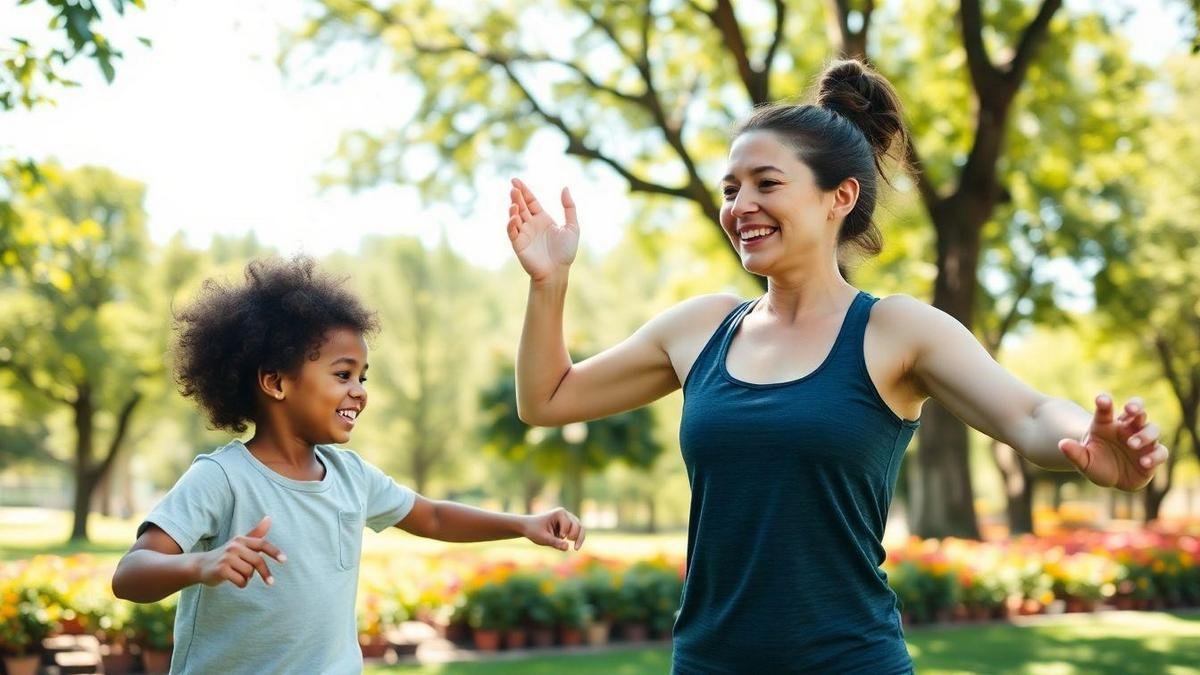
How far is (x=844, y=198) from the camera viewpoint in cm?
263

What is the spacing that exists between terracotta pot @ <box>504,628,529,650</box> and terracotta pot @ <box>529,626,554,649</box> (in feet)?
0.21

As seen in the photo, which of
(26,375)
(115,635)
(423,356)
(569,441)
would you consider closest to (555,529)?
(115,635)

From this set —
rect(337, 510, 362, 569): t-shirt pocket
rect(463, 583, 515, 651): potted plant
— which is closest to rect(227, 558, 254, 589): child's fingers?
rect(337, 510, 362, 569): t-shirt pocket

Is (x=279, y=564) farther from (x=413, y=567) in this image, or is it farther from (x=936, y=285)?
(x=936, y=285)

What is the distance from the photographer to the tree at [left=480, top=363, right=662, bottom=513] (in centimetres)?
3278

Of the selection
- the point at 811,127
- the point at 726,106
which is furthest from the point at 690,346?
the point at 726,106

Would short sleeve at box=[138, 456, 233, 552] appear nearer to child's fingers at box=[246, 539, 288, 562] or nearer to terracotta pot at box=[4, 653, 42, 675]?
child's fingers at box=[246, 539, 288, 562]

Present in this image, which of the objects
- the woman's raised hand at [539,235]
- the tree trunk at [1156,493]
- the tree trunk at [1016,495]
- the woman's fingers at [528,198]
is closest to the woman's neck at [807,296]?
the woman's raised hand at [539,235]

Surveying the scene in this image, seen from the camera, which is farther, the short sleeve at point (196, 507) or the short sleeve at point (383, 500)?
the short sleeve at point (383, 500)

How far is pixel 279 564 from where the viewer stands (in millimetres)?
2977

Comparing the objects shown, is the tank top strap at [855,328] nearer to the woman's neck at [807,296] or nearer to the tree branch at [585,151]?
the woman's neck at [807,296]

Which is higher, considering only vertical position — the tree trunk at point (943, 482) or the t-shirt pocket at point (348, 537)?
the tree trunk at point (943, 482)

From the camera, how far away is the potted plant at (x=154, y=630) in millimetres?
7707

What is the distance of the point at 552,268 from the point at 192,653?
49.5 inches
